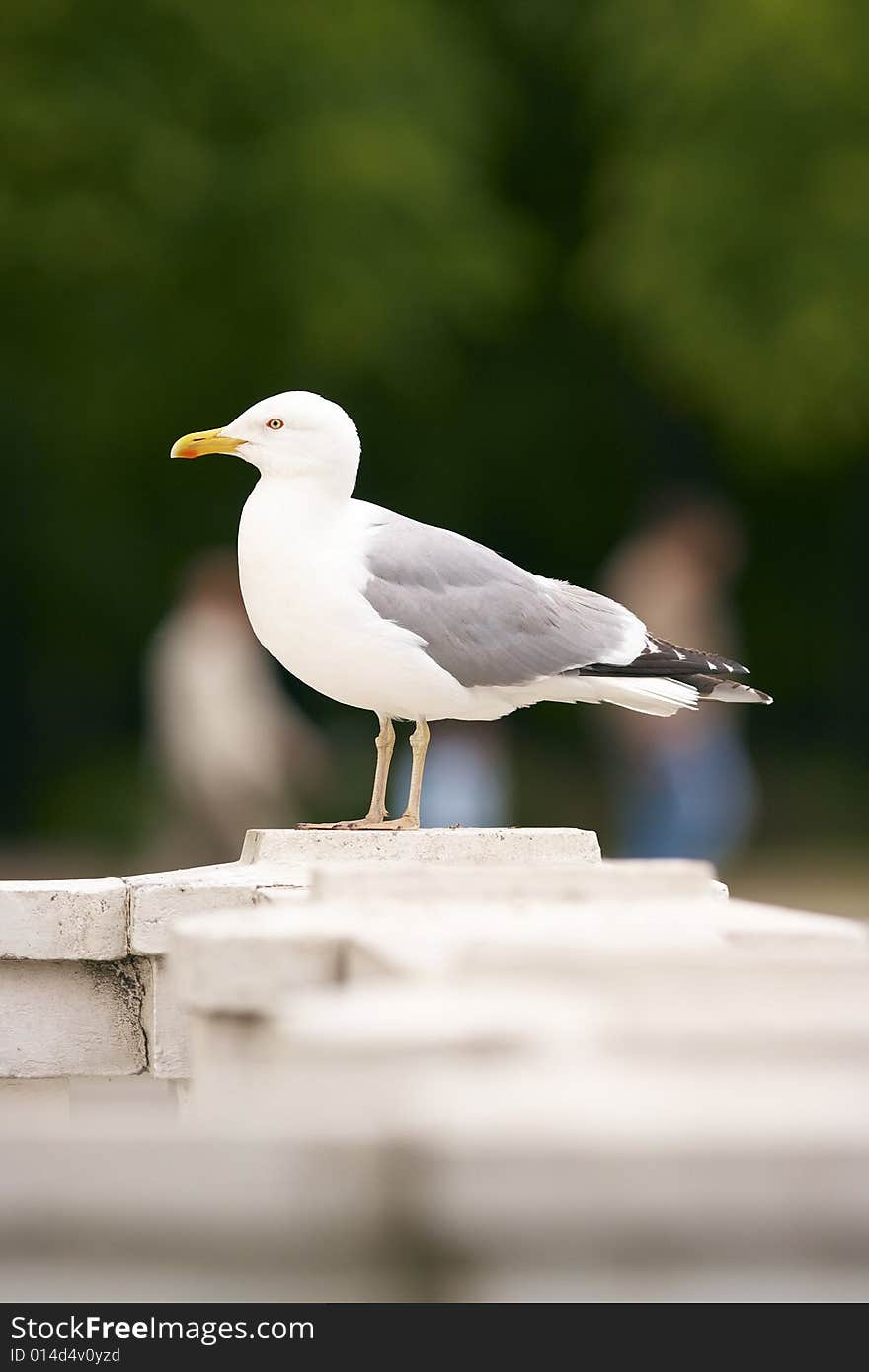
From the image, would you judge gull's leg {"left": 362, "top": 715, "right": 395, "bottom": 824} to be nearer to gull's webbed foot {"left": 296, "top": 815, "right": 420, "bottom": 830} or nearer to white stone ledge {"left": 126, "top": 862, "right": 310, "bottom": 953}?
gull's webbed foot {"left": 296, "top": 815, "right": 420, "bottom": 830}

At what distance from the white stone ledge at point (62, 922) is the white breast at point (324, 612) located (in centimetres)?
68

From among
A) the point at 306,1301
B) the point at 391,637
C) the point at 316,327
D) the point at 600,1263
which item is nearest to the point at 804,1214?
the point at 600,1263

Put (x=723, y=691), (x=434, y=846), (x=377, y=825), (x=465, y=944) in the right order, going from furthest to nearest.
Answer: (x=723, y=691) → (x=377, y=825) → (x=434, y=846) → (x=465, y=944)

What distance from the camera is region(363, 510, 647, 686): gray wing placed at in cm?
538

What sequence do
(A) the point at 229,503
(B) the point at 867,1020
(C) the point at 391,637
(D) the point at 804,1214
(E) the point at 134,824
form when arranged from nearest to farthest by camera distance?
1. (D) the point at 804,1214
2. (B) the point at 867,1020
3. (C) the point at 391,637
4. (E) the point at 134,824
5. (A) the point at 229,503

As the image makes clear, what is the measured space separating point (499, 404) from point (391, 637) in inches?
555

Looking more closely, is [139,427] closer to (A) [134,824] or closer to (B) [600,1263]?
(A) [134,824]

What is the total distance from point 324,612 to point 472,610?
38cm

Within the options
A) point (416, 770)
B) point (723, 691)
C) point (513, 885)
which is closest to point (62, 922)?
point (416, 770)

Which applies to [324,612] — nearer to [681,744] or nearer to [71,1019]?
[71,1019]

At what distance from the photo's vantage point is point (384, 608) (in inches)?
210

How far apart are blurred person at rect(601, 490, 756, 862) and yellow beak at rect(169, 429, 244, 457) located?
3175mm

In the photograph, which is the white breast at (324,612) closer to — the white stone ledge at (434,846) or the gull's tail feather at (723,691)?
the white stone ledge at (434,846)

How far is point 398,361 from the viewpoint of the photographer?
52.0 feet
